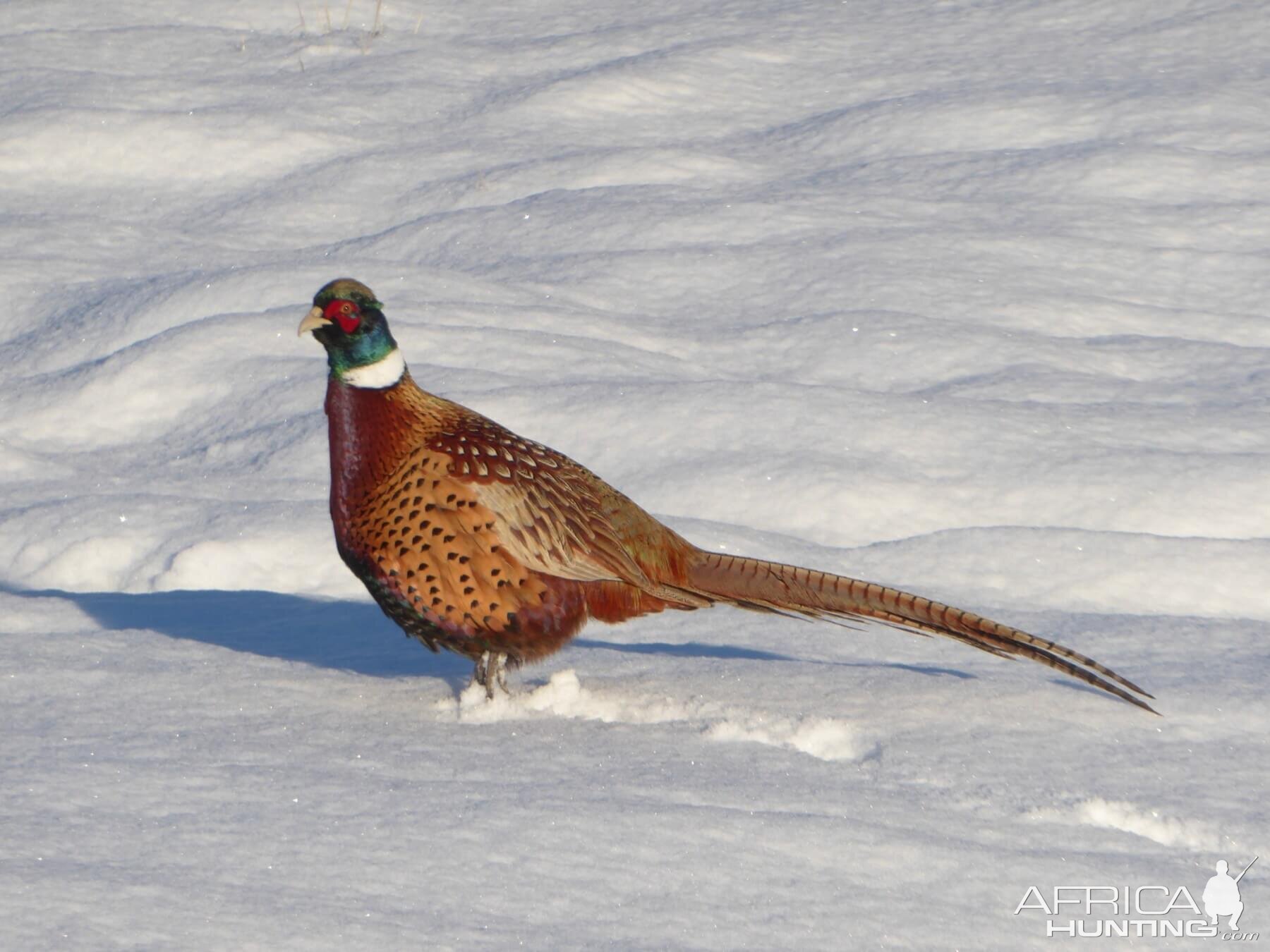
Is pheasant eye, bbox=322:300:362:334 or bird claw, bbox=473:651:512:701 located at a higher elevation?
pheasant eye, bbox=322:300:362:334

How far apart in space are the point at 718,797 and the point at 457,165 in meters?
4.68

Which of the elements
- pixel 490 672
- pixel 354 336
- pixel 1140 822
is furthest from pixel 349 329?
pixel 1140 822

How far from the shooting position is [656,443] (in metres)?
4.61

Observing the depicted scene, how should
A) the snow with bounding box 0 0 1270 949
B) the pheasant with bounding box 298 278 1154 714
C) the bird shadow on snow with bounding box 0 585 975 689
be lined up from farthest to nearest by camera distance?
the bird shadow on snow with bounding box 0 585 975 689, the pheasant with bounding box 298 278 1154 714, the snow with bounding box 0 0 1270 949

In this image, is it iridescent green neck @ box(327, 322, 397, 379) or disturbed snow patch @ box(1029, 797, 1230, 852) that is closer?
disturbed snow patch @ box(1029, 797, 1230, 852)

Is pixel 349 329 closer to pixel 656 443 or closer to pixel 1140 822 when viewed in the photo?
pixel 656 443

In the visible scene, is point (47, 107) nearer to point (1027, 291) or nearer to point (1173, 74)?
point (1027, 291)

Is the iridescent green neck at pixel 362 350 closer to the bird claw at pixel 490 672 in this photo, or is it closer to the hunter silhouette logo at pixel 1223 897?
the bird claw at pixel 490 672

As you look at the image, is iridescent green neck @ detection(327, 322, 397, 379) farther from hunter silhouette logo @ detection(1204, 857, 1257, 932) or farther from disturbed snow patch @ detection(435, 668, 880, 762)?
hunter silhouette logo @ detection(1204, 857, 1257, 932)

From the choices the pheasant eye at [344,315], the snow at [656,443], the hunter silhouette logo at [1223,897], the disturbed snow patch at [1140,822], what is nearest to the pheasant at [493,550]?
the pheasant eye at [344,315]

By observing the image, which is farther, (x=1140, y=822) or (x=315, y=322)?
(x=315, y=322)
